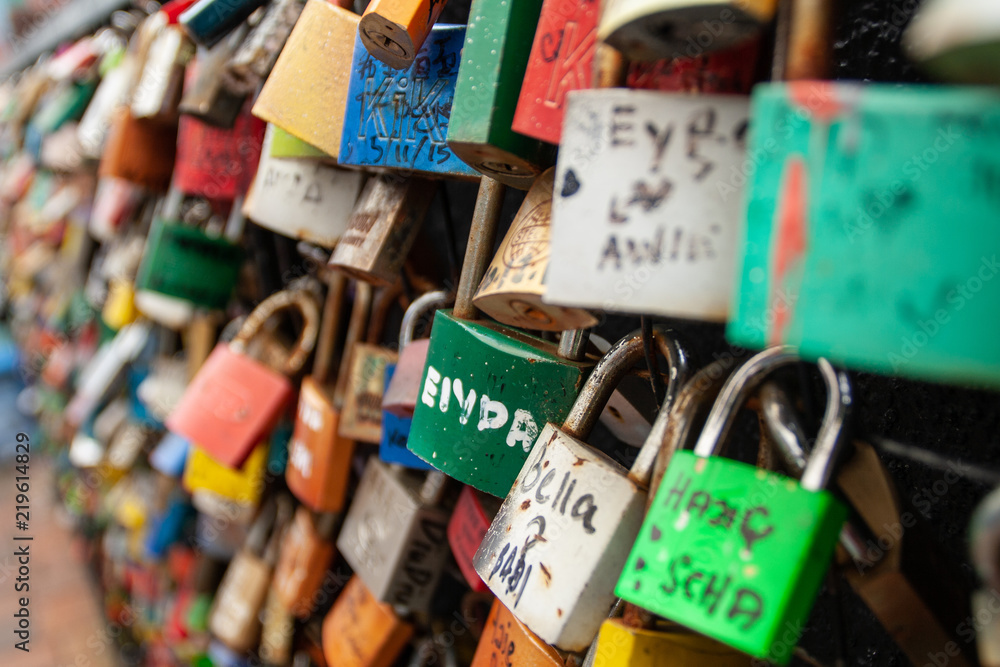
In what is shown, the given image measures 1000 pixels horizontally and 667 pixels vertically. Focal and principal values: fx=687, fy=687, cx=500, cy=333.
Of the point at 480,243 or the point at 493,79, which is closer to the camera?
the point at 493,79

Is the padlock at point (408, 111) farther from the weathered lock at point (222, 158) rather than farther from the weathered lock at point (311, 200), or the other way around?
the weathered lock at point (222, 158)

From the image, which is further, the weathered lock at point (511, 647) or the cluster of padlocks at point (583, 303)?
the weathered lock at point (511, 647)

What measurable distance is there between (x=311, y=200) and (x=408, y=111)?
0.22m

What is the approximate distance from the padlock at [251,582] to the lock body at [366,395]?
42 cm

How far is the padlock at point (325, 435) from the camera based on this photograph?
76cm

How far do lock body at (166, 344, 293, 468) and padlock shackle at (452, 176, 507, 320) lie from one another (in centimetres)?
40

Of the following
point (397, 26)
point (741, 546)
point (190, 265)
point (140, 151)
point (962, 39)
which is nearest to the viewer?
point (962, 39)

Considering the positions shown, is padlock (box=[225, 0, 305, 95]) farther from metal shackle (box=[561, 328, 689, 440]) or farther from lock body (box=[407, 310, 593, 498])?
metal shackle (box=[561, 328, 689, 440])

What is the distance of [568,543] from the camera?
0.38 metres

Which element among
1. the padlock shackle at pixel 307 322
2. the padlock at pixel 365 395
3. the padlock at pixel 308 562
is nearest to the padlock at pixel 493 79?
the padlock at pixel 365 395

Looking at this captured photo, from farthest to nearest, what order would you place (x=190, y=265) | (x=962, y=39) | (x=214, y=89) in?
1. (x=190, y=265)
2. (x=214, y=89)
3. (x=962, y=39)

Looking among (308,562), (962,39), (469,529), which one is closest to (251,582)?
(308,562)

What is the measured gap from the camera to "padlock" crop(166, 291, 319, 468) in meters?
0.82

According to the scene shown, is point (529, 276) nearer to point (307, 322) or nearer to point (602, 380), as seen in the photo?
point (602, 380)
